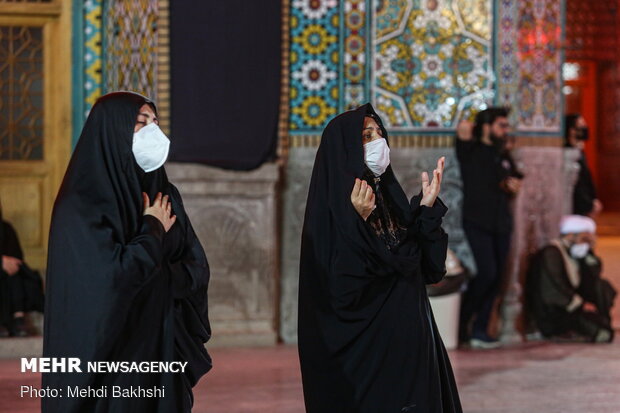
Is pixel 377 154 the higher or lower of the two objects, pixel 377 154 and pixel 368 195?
the higher

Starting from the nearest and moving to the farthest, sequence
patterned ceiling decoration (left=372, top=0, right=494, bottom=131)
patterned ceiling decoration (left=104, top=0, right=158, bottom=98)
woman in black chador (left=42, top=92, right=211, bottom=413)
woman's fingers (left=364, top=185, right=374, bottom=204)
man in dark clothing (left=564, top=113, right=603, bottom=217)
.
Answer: woman in black chador (left=42, top=92, right=211, bottom=413) → woman's fingers (left=364, top=185, right=374, bottom=204) → patterned ceiling decoration (left=104, top=0, right=158, bottom=98) → patterned ceiling decoration (left=372, top=0, right=494, bottom=131) → man in dark clothing (left=564, top=113, right=603, bottom=217)

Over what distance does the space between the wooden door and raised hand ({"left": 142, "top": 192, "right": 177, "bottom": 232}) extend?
3.53 m

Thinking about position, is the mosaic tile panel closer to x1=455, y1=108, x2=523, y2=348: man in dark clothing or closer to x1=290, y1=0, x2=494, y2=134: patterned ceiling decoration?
x1=290, y1=0, x2=494, y2=134: patterned ceiling decoration

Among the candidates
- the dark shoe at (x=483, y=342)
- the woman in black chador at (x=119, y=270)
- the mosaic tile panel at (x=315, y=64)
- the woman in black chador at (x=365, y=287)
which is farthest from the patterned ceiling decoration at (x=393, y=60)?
the woman in black chador at (x=119, y=270)

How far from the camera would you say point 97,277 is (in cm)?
335

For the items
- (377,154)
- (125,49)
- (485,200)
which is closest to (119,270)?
(377,154)

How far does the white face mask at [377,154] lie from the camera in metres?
4.08

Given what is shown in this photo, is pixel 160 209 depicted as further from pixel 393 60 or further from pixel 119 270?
pixel 393 60

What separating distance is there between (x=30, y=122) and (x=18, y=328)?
130cm

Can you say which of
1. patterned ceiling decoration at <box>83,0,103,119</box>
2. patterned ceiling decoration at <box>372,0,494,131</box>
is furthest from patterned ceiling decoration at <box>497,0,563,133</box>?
patterned ceiling decoration at <box>83,0,103,119</box>

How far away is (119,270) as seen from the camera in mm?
3336

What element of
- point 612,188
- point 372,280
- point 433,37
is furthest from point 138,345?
point 612,188

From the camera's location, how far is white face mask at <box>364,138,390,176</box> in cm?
408

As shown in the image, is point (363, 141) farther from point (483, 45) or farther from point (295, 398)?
point (483, 45)
